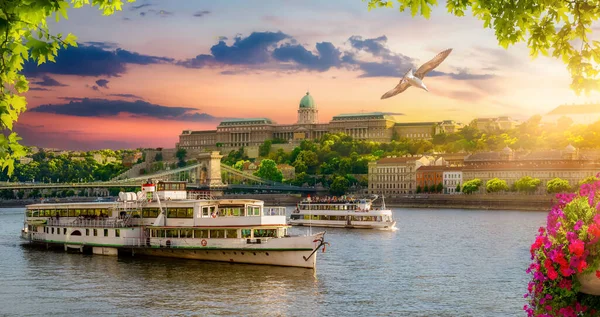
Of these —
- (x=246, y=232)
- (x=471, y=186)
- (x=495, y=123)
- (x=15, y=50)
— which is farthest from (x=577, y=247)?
(x=495, y=123)

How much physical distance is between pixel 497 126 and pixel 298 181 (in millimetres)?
42208

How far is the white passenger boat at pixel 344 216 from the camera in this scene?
48.2 metres

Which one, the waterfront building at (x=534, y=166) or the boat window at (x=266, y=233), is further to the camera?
the waterfront building at (x=534, y=166)

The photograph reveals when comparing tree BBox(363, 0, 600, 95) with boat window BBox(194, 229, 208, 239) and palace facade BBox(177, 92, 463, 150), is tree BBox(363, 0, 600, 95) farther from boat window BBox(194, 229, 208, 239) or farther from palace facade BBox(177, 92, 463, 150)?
palace facade BBox(177, 92, 463, 150)

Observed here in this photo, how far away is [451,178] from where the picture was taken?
100562 millimetres

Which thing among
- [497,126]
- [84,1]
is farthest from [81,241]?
[497,126]

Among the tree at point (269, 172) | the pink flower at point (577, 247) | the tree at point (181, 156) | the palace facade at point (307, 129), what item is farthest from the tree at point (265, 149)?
the pink flower at point (577, 247)

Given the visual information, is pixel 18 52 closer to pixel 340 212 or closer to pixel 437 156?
pixel 340 212

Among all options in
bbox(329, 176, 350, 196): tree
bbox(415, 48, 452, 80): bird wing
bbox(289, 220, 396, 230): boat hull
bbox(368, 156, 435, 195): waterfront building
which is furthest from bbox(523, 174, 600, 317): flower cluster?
bbox(368, 156, 435, 195): waterfront building

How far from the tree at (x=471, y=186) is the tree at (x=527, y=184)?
14.9 feet

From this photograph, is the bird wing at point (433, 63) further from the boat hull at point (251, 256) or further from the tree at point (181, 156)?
the tree at point (181, 156)

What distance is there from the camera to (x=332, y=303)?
1952 cm

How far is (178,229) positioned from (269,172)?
305ft

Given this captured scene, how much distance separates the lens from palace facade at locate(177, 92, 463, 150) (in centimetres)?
15212
